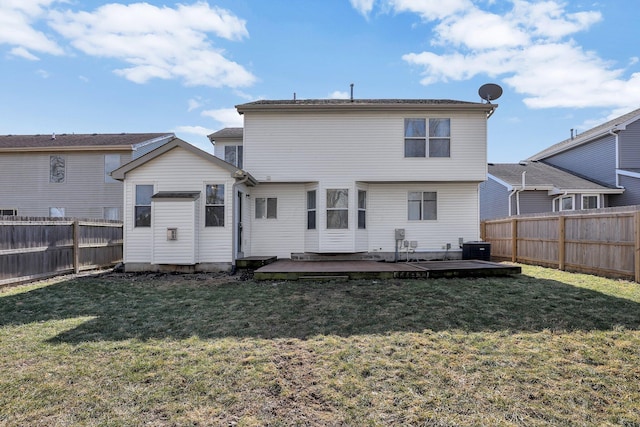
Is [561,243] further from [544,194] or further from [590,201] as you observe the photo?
[590,201]

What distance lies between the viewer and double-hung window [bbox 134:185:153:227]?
1035 cm

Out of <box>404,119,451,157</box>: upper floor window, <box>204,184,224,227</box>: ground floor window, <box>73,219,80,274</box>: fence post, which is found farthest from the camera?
<box>404,119,451,157</box>: upper floor window

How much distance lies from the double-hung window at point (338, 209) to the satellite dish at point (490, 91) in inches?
244

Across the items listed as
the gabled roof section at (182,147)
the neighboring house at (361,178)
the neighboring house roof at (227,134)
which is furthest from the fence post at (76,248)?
the neighboring house roof at (227,134)

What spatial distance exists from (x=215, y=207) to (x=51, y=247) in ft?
14.7

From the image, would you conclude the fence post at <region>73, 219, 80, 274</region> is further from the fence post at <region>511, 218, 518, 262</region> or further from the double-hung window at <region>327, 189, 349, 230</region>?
the fence post at <region>511, 218, 518, 262</region>

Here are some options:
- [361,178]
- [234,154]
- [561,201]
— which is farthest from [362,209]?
[561,201]

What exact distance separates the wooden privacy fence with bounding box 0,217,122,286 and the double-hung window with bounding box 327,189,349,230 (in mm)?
7822

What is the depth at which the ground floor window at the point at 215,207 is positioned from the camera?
10.3m

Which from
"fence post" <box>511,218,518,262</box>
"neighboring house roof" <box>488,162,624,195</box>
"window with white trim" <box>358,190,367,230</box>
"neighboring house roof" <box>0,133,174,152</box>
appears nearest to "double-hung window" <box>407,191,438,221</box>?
"window with white trim" <box>358,190,367,230</box>

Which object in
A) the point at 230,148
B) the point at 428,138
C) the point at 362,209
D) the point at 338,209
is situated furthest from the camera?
the point at 230,148

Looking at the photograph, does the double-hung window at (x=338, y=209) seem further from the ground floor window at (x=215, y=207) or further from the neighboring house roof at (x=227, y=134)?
the neighboring house roof at (x=227, y=134)

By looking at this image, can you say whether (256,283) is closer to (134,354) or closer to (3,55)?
(134,354)

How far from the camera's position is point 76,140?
1867 centimetres
